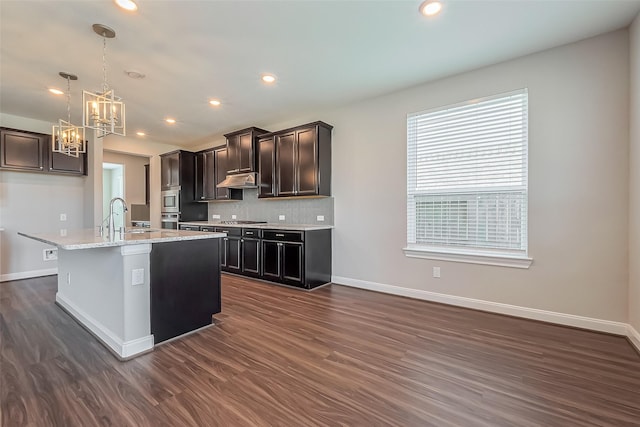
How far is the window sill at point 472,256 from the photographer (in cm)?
302

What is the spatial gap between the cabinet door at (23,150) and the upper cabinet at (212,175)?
2.48 metres

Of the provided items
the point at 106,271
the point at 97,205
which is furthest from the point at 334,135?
the point at 97,205

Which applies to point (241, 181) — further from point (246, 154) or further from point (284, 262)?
point (284, 262)

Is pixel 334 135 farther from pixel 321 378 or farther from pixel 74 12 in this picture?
pixel 321 378

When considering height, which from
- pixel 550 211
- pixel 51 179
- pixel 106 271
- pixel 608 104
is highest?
pixel 608 104

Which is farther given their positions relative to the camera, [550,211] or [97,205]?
[97,205]

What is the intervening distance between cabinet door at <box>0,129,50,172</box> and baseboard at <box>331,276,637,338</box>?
18.2ft

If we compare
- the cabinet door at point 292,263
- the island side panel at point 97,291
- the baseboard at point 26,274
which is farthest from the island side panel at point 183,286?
the baseboard at point 26,274

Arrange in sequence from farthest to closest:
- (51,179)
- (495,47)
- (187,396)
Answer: (51,179) < (495,47) < (187,396)

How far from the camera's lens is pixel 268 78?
3.47 metres

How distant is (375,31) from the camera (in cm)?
255

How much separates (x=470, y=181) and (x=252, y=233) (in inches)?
128

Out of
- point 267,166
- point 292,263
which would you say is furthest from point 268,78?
point 292,263

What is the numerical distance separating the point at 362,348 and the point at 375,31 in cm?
274
